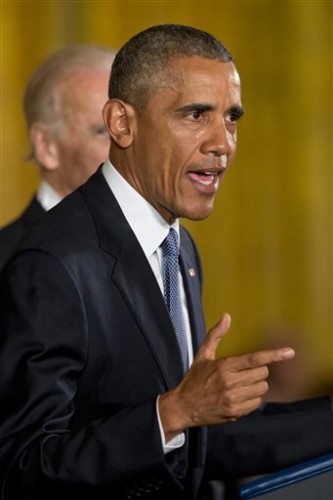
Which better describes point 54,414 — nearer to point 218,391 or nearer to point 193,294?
point 218,391

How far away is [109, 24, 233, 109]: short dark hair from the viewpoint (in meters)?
1.47

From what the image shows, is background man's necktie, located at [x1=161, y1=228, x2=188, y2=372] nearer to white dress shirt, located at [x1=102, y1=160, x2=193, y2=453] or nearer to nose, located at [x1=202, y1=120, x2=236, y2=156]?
white dress shirt, located at [x1=102, y1=160, x2=193, y2=453]

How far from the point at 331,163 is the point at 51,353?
109 inches

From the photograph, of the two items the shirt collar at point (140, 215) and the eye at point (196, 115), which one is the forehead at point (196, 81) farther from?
the shirt collar at point (140, 215)

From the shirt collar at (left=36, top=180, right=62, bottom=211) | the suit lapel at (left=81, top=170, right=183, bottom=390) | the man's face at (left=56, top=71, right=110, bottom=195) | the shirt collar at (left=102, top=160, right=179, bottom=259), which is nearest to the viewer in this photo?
the suit lapel at (left=81, top=170, right=183, bottom=390)

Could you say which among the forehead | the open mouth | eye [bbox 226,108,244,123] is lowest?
the open mouth

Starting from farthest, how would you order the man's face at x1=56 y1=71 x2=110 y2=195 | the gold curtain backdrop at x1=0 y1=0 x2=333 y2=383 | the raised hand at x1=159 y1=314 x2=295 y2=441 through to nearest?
the gold curtain backdrop at x1=0 y1=0 x2=333 y2=383 → the man's face at x1=56 y1=71 x2=110 y2=195 → the raised hand at x1=159 y1=314 x2=295 y2=441

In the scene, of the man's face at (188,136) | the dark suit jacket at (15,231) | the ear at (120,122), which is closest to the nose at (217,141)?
the man's face at (188,136)

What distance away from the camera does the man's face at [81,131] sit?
2455 millimetres

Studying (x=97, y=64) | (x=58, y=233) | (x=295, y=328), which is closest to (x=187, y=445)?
(x=58, y=233)

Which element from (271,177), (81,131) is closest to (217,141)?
(81,131)

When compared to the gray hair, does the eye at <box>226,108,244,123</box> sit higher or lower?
lower

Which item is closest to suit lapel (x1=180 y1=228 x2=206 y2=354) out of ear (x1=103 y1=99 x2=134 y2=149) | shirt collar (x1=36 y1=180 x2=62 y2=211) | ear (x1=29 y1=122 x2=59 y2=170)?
ear (x1=103 y1=99 x2=134 y2=149)

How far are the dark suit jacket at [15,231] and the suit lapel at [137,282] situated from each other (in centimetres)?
55
